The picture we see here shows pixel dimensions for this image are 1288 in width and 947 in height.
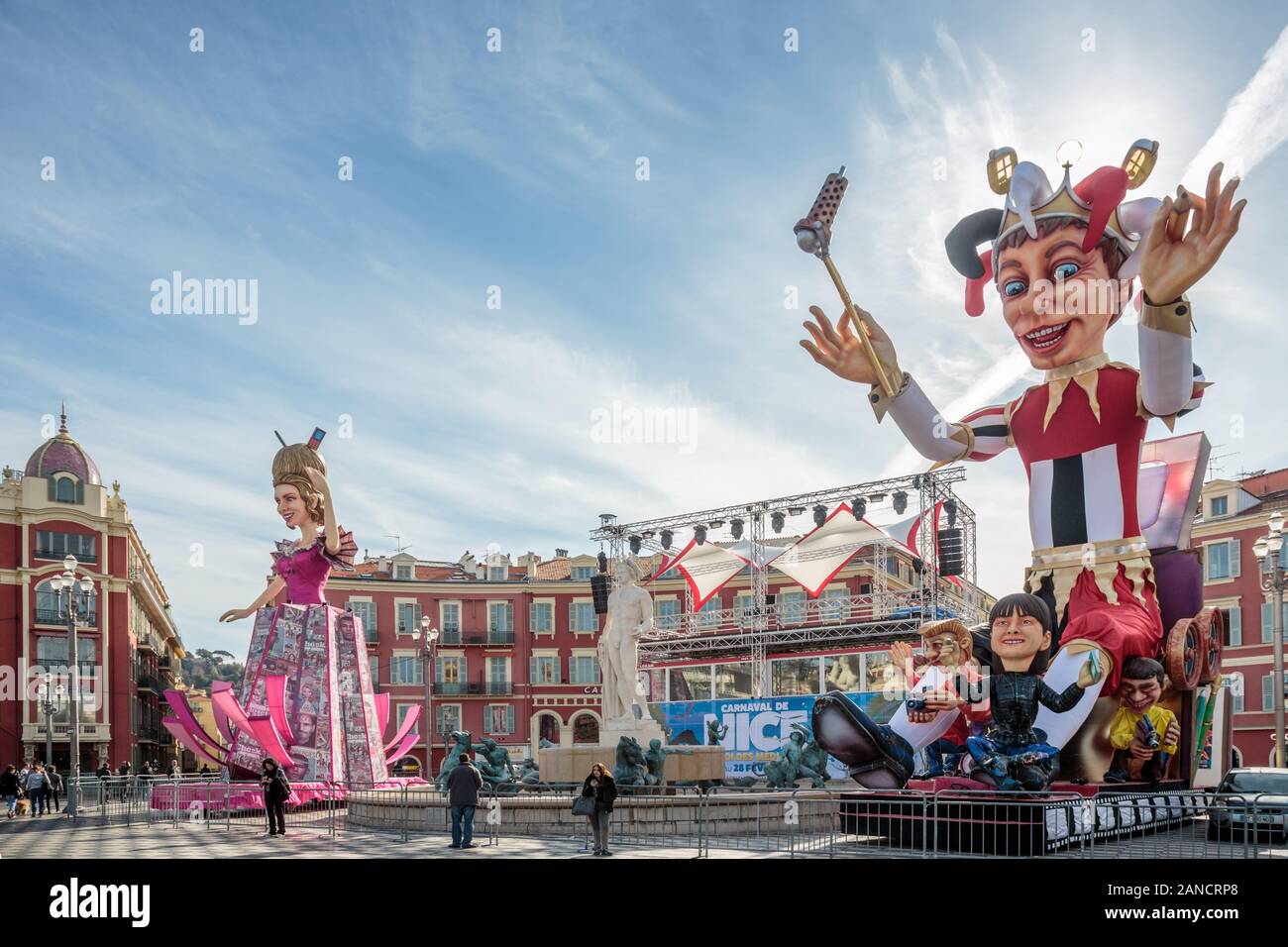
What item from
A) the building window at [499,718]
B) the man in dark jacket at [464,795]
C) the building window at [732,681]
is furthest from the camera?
the building window at [499,718]

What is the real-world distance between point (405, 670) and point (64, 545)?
15.2m

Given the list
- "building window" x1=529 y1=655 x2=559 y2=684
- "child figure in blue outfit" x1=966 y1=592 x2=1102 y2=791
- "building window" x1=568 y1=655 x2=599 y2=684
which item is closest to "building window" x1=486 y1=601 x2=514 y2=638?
"building window" x1=529 y1=655 x2=559 y2=684

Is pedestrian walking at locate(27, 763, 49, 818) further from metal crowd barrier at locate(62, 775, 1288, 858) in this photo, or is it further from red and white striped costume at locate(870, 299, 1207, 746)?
red and white striped costume at locate(870, 299, 1207, 746)

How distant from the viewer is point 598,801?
13.8 m

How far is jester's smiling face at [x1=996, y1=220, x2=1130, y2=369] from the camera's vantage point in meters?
15.7

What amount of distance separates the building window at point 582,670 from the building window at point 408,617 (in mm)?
6885

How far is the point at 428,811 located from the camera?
719 inches

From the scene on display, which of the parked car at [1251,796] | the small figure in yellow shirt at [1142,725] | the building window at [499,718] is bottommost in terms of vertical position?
the building window at [499,718]

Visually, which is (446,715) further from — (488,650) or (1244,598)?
(1244,598)

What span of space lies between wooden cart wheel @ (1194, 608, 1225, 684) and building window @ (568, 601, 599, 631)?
1476 inches

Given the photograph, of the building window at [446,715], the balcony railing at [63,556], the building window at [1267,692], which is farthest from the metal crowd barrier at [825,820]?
the building window at [446,715]

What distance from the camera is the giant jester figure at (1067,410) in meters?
14.7

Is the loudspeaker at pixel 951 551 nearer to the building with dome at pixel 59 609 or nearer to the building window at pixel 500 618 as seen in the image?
the building window at pixel 500 618
